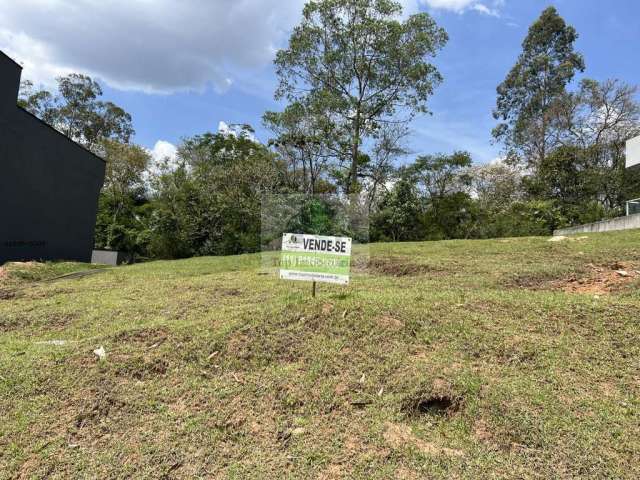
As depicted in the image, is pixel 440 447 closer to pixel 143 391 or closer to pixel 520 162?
pixel 143 391

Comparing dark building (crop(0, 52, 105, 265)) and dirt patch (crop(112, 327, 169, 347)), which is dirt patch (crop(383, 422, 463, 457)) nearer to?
dirt patch (crop(112, 327, 169, 347))

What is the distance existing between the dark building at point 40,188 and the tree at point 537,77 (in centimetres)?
2259

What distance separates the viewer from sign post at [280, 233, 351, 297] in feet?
14.4

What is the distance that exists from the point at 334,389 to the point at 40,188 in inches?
597

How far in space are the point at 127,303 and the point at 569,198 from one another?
800 inches

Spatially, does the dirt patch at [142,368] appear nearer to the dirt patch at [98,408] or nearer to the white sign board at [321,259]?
the dirt patch at [98,408]

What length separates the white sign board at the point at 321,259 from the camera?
4383mm

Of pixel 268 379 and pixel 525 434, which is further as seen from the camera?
pixel 268 379

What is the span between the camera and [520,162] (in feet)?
85.3

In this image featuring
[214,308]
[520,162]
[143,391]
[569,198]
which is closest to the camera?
[143,391]

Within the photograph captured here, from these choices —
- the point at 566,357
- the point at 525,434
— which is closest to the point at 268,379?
the point at 525,434

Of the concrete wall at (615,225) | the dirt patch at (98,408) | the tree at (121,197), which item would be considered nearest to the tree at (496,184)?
the concrete wall at (615,225)

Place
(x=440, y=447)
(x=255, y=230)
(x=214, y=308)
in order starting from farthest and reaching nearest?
(x=255, y=230)
(x=214, y=308)
(x=440, y=447)

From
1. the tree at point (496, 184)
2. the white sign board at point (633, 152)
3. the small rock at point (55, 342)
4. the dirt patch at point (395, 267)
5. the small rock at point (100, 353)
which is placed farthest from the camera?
the tree at point (496, 184)
